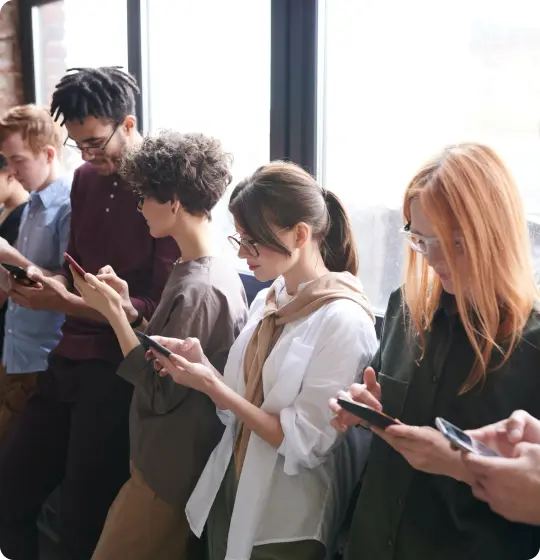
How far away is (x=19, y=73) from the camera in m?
3.68

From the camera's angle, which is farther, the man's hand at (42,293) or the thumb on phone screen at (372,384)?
the man's hand at (42,293)

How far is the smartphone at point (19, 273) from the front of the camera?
230 centimetres

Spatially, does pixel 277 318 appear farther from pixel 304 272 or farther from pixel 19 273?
pixel 19 273

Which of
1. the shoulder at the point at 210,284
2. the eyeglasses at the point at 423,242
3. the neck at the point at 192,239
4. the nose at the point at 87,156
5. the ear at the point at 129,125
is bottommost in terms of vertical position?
the shoulder at the point at 210,284

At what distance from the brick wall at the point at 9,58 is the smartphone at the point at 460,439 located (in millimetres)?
3089

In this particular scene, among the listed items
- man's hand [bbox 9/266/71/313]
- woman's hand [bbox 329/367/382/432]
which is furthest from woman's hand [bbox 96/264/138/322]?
woman's hand [bbox 329/367/382/432]

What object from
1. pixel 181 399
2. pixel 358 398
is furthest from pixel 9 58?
pixel 358 398

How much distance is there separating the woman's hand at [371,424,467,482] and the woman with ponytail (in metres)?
0.35

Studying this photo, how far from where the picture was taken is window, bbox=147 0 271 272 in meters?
2.56

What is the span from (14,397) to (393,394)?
1702 mm

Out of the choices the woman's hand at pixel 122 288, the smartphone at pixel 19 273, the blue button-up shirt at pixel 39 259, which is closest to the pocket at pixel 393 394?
the woman's hand at pixel 122 288

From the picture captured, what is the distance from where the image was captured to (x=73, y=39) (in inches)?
138

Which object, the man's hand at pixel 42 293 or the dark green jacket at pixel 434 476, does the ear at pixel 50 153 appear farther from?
the dark green jacket at pixel 434 476

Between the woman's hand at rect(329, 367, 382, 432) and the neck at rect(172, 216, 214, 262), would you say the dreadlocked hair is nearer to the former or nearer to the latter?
the neck at rect(172, 216, 214, 262)
